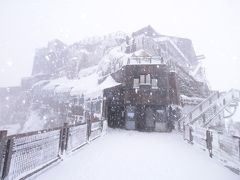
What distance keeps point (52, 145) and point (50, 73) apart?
168 ft

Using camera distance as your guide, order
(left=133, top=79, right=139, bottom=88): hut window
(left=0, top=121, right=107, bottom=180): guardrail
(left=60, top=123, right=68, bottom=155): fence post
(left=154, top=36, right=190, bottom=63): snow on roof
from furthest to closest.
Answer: (left=154, top=36, right=190, bottom=63): snow on roof → (left=133, top=79, right=139, bottom=88): hut window → (left=60, top=123, right=68, bottom=155): fence post → (left=0, top=121, right=107, bottom=180): guardrail

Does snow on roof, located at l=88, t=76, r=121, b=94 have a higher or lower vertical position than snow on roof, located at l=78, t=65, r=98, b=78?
lower

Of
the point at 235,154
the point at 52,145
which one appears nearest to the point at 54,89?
the point at 52,145

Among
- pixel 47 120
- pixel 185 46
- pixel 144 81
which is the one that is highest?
pixel 185 46

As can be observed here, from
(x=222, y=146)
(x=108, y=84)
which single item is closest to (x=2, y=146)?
(x=222, y=146)

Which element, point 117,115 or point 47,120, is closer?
point 117,115

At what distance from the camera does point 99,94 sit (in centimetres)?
2408

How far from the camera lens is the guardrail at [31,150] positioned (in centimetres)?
407

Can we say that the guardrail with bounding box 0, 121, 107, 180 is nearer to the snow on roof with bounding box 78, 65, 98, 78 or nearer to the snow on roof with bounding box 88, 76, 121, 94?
the snow on roof with bounding box 88, 76, 121, 94

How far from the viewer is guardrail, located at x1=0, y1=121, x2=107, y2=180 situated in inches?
160

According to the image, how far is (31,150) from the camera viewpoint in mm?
5082

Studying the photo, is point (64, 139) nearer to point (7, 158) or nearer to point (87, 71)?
point (7, 158)

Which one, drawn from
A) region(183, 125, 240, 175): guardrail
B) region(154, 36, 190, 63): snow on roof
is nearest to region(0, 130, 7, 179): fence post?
region(183, 125, 240, 175): guardrail

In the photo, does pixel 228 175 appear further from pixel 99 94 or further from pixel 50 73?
pixel 50 73
